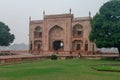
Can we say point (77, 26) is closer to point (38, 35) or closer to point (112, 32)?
point (38, 35)

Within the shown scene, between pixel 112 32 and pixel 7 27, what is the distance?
2825 centimetres

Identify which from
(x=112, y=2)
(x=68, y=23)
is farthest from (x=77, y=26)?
(x=112, y=2)

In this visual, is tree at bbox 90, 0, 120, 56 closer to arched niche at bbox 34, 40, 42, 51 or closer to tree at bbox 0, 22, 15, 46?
arched niche at bbox 34, 40, 42, 51

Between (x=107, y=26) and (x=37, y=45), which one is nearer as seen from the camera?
(x=107, y=26)

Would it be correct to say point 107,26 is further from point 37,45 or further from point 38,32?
point 37,45

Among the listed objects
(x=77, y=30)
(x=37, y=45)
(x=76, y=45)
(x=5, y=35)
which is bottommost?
(x=76, y=45)

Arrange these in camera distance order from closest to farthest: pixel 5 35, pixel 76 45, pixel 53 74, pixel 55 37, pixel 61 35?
pixel 53 74 < pixel 76 45 < pixel 61 35 < pixel 55 37 < pixel 5 35

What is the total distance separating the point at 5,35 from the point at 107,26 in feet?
82.0

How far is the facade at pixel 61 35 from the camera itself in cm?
4372

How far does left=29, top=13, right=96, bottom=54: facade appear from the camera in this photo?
43719mm

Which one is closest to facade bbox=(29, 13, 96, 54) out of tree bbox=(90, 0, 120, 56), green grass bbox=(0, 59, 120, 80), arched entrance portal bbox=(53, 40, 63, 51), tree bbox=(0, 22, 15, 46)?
arched entrance portal bbox=(53, 40, 63, 51)

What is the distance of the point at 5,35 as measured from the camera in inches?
1997

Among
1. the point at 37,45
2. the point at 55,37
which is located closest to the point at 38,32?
the point at 37,45

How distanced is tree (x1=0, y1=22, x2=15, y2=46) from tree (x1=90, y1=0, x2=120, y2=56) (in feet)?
73.2
